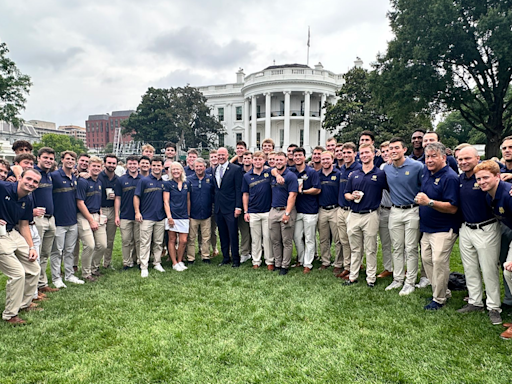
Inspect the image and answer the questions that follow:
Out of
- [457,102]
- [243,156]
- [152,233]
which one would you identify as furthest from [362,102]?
[152,233]

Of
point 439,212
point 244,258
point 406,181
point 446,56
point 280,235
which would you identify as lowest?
point 244,258

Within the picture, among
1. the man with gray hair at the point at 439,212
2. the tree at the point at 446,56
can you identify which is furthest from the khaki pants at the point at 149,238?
the tree at the point at 446,56

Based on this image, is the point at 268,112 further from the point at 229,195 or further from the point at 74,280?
the point at 74,280

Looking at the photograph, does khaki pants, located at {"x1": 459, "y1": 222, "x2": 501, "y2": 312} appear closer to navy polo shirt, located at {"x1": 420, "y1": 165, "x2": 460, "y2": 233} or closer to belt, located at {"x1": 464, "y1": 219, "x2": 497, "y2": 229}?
belt, located at {"x1": 464, "y1": 219, "x2": 497, "y2": 229}

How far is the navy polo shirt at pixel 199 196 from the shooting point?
23.9 ft

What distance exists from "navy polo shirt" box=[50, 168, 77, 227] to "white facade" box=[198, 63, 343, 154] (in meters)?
40.1

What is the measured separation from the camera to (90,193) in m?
6.42

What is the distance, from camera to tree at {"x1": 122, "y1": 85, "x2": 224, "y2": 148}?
145 ft

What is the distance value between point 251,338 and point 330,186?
3453mm

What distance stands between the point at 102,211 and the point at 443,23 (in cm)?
1700

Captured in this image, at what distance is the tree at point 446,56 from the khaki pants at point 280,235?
526 inches

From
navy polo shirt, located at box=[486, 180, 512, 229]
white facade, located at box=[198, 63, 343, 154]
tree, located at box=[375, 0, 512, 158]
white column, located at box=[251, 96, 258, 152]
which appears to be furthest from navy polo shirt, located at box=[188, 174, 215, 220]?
white column, located at box=[251, 96, 258, 152]

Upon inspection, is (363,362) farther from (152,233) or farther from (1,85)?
(1,85)

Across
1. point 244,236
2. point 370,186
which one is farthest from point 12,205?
point 370,186
